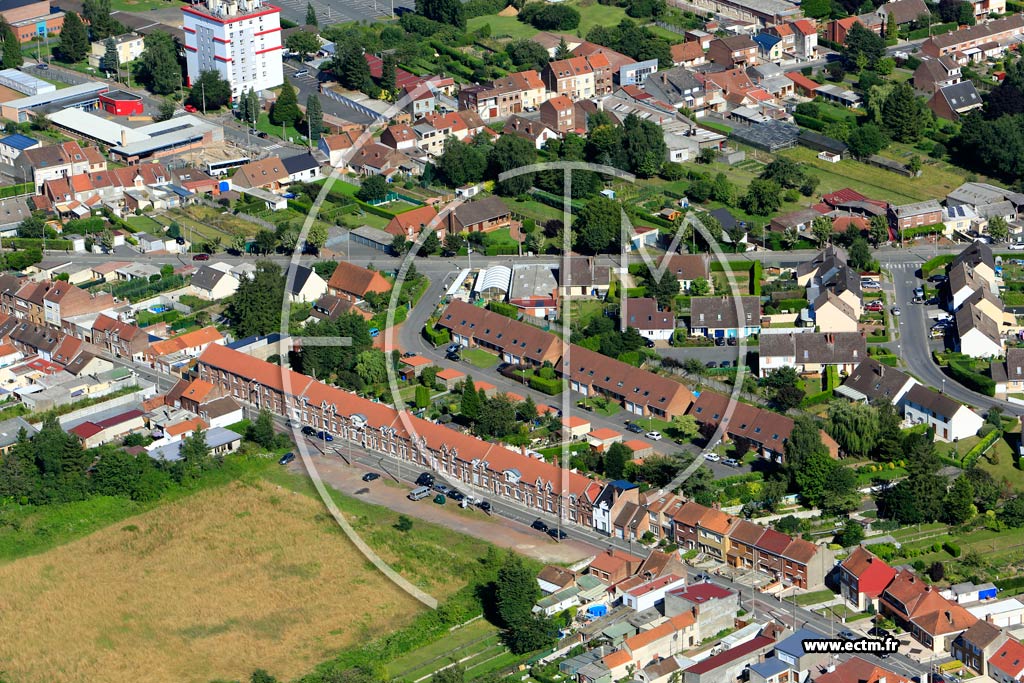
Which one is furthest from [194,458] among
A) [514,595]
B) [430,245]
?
[430,245]

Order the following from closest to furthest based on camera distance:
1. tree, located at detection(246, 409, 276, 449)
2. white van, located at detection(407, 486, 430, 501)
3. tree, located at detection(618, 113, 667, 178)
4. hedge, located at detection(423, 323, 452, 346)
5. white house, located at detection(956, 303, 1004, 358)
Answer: white van, located at detection(407, 486, 430, 501), tree, located at detection(246, 409, 276, 449), white house, located at detection(956, 303, 1004, 358), hedge, located at detection(423, 323, 452, 346), tree, located at detection(618, 113, 667, 178)

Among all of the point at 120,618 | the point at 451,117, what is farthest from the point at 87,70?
the point at 120,618

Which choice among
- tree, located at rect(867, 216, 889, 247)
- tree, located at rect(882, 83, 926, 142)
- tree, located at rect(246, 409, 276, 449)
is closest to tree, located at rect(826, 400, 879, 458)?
tree, located at rect(867, 216, 889, 247)

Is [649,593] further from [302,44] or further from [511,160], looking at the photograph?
[302,44]

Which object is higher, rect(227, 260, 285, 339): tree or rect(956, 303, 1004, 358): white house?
rect(956, 303, 1004, 358): white house

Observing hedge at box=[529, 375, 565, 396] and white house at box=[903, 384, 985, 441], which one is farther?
hedge at box=[529, 375, 565, 396]

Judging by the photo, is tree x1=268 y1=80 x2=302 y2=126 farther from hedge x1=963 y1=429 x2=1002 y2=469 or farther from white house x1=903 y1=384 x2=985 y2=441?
hedge x1=963 y1=429 x2=1002 y2=469

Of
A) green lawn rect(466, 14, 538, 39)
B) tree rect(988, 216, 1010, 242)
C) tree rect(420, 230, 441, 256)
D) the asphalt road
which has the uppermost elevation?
tree rect(988, 216, 1010, 242)

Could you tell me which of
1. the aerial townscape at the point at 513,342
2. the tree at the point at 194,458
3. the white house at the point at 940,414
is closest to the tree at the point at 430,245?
the aerial townscape at the point at 513,342
